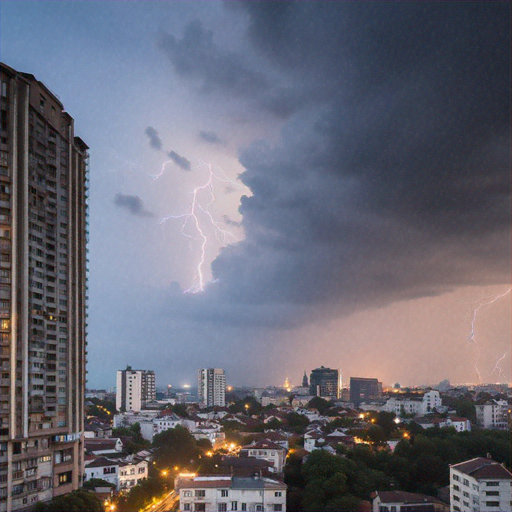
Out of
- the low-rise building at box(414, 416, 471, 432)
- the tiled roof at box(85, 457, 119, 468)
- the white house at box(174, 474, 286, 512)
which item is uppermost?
the white house at box(174, 474, 286, 512)

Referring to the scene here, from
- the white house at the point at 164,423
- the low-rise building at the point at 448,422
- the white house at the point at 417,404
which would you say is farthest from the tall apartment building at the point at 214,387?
the low-rise building at the point at 448,422

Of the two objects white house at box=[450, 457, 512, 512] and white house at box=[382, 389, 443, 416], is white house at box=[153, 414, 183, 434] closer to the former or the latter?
white house at box=[382, 389, 443, 416]

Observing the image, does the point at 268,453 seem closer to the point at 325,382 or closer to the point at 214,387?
the point at 214,387

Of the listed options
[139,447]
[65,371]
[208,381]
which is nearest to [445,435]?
[139,447]

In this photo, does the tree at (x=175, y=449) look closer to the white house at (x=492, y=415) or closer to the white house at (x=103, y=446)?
the white house at (x=103, y=446)

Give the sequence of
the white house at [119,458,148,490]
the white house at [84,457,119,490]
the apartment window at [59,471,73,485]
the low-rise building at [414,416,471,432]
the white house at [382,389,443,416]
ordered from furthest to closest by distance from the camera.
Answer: the white house at [382,389,443,416], the low-rise building at [414,416,471,432], the white house at [119,458,148,490], the white house at [84,457,119,490], the apartment window at [59,471,73,485]

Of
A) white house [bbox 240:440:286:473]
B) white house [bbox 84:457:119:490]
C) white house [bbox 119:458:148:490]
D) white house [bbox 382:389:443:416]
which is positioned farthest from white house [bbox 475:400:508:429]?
white house [bbox 84:457:119:490]
